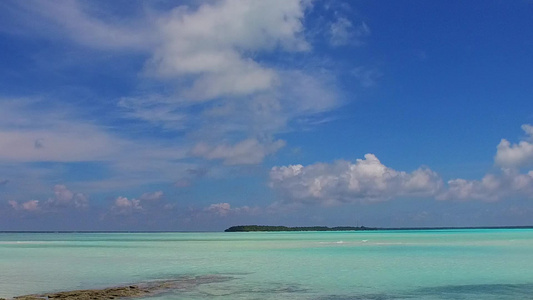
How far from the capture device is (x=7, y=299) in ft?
55.0

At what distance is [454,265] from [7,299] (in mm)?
21226

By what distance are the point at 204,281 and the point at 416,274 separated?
948cm

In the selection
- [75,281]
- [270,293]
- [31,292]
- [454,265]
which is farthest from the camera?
[454,265]

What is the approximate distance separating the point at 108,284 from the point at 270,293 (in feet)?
23.3

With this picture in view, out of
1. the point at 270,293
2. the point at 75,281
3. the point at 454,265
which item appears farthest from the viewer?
the point at 454,265

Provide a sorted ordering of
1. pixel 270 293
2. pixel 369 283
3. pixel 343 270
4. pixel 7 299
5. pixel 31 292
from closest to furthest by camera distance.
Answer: pixel 7 299, pixel 270 293, pixel 31 292, pixel 369 283, pixel 343 270

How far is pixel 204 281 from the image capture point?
69.7ft

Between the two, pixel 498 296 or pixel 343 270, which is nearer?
pixel 498 296

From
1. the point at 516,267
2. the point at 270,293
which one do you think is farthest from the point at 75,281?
the point at 516,267

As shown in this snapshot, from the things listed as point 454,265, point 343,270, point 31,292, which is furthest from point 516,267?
point 31,292

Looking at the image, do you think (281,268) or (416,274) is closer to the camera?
(416,274)

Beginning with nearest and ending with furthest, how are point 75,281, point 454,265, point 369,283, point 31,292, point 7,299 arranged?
point 7,299
point 31,292
point 369,283
point 75,281
point 454,265

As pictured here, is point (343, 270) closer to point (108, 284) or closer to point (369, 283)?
point (369, 283)

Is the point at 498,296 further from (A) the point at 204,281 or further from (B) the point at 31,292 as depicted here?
(B) the point at 31,292
